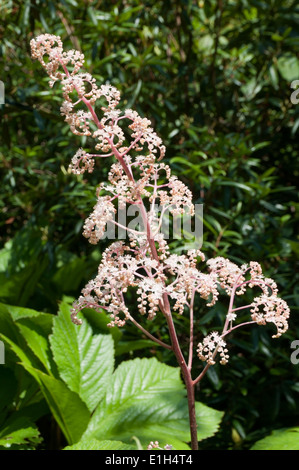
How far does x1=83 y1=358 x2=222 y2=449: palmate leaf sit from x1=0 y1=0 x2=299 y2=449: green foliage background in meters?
0.17

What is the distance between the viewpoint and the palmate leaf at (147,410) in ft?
4.75

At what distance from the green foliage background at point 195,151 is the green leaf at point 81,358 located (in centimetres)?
22

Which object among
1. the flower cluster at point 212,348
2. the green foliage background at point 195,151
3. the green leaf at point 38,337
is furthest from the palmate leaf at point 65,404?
the flower cluster at point 212,348

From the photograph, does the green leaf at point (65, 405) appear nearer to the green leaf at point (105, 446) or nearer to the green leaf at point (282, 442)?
the green leaf at point (105, 446)

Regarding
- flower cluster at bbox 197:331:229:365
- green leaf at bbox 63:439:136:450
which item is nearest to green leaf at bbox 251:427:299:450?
green leaf at bbox 63:439:136:450

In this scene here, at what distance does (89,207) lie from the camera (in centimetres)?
205

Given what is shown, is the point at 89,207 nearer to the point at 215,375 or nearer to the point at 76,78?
the point at 215,375

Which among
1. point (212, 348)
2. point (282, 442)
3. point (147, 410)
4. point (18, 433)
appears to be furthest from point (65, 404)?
point (212, 348)

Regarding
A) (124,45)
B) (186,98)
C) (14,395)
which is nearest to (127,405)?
(14,395)

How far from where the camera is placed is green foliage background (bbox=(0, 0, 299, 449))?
6.19ft

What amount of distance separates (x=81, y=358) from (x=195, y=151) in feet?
2.95

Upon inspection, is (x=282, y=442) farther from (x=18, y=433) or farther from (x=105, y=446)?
(x=18, y=433)
